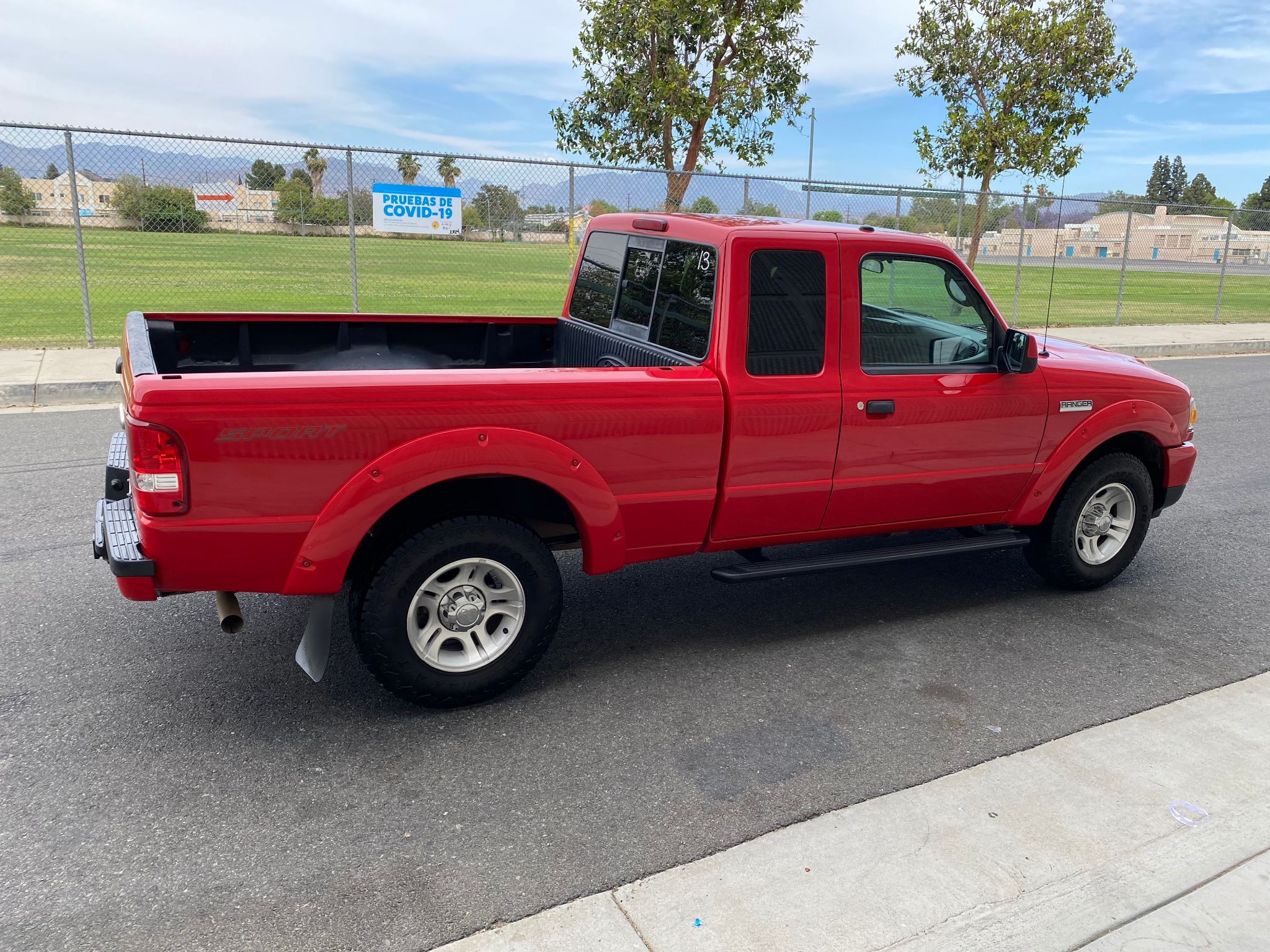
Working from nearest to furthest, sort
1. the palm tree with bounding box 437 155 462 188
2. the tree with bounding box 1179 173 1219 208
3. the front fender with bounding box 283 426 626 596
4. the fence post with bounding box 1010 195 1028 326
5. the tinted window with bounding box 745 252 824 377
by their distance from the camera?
1. the front fender with bounding box 283 426 626 596
2. the tinted window with bounding box 745 252 824 377
3. the palm tree with bounding box 437 155 462 188
4. the fence post with bounding box 1010 195 1028 326
5. the tree with bounding box 1179 173 1219 208

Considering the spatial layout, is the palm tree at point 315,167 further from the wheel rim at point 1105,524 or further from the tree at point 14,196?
the wheel rim at point 1105,524

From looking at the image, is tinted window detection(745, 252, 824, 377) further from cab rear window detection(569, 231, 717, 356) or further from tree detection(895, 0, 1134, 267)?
tree detection(895, 0, 1134, 267)

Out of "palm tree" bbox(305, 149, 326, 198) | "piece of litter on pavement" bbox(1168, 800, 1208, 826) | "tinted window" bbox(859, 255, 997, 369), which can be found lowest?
"piece of litter on pavement" bbox(1168, 800, 1208, 826)

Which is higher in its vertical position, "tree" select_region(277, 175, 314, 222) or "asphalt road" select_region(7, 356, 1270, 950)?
Result: "tree" select_region(277, 175, 314, 222)

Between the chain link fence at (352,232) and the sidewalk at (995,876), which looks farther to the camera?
the chain link fence at (352,232)

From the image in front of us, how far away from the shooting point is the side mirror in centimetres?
447

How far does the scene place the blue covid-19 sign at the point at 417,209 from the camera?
11.8 metres

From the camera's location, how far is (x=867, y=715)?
3.83m

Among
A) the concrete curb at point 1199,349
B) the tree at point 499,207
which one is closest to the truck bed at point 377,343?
the tree at point 499,207

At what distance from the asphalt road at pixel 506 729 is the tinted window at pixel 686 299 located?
1.34 metres

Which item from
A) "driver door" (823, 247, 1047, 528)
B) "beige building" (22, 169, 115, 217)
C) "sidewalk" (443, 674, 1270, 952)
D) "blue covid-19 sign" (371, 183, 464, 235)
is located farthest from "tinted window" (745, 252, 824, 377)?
"beige building" (22, 169, 115, 217)

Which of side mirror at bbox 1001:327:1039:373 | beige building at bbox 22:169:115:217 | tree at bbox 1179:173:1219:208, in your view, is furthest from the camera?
tree at bbox 1179:173:1219:208

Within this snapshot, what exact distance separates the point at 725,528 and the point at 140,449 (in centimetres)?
222

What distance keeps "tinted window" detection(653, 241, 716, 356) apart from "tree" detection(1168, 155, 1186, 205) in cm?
13171
